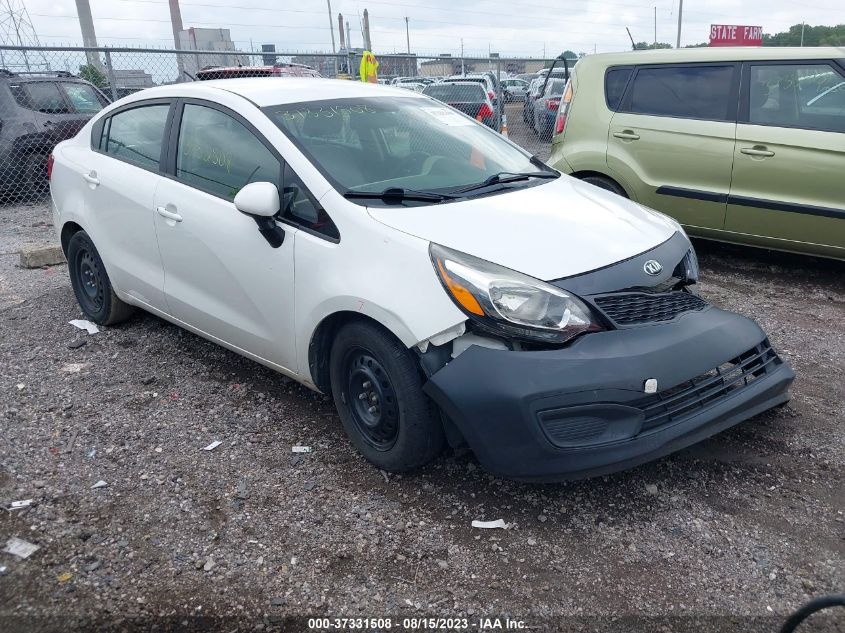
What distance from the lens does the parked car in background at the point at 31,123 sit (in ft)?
31.4

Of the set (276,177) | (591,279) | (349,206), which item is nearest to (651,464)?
(591,279)

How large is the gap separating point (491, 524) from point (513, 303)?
2.91ft

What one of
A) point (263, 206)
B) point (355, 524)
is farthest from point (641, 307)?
point (263, 206)

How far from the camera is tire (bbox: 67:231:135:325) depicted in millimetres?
4855

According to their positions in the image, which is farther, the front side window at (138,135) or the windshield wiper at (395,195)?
the front side window at (138,135)

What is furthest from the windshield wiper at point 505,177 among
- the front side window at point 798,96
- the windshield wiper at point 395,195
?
the front side window at point 798,96

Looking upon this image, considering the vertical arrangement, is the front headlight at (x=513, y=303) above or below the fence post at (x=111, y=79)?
below

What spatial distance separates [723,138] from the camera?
19.0 feet

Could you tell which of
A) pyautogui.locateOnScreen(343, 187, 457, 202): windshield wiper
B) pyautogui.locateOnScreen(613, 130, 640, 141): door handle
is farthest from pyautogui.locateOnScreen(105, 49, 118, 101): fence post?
pyautogui.locateOnScreen(343, 187, 457, 202): windshield wiper

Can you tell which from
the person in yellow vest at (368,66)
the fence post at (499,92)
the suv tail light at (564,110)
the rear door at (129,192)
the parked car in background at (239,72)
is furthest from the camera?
the fence post at (499,92)

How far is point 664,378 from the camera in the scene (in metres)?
2.77

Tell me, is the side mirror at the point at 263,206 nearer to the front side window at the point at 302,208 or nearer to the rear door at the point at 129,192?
the front side window at the point at 302,208

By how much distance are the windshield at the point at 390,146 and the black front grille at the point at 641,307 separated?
40.2 inches

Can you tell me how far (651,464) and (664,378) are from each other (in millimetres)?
672
